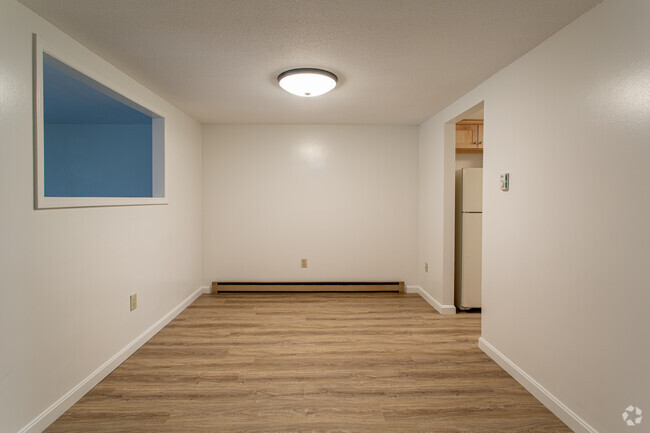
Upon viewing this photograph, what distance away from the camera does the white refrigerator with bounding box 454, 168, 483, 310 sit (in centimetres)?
377

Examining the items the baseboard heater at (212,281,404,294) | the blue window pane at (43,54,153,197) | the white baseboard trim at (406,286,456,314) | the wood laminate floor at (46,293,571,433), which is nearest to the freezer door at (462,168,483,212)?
the white baseboard trim at (406,286,456,314)

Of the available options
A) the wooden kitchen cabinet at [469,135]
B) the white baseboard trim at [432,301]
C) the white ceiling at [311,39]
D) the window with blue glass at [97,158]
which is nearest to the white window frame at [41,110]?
the white ceiling at [311,39]

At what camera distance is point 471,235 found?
3793 millimetres

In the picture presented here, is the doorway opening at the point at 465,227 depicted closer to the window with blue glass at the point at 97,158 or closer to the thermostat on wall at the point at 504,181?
the thermostat on wall at the point at 504,181

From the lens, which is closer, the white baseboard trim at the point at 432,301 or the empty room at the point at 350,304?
the empty room at the point at 350,304

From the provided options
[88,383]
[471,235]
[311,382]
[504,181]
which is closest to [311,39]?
[504,181]

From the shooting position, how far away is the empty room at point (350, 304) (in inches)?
65.5

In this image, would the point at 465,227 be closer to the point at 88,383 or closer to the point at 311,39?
the point at 311,39

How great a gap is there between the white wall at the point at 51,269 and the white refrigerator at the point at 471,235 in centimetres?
321

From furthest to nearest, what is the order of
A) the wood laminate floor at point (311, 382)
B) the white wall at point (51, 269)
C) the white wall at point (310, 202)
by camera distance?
the white wall at point (310, 202) < the wood laminate floor at point (311, 382) < the white wall at point (51, 269)

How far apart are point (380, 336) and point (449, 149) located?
6.98ft

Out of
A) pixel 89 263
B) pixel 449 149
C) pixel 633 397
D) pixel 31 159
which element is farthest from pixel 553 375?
pixel 31 159

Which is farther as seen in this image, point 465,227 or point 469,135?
point 469,135

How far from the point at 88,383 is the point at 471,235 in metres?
3.65
